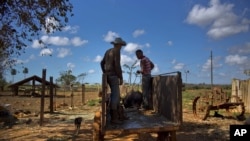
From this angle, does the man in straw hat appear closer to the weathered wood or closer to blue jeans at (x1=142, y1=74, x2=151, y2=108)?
the weathered wood

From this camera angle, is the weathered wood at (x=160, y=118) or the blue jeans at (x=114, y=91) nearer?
the weathered wood at (x=160, y=118)

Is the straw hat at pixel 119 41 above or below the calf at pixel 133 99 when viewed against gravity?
above

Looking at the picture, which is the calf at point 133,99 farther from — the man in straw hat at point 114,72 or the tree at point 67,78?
the tree at point 67,78

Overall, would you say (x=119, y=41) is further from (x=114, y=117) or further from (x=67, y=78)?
(x=67, y=78)

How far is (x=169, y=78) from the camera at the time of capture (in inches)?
286

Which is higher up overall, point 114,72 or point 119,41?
point 119,41

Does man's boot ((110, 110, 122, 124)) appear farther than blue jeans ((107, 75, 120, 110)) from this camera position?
No

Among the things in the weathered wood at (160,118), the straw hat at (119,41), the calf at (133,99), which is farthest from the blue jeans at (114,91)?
the calf at (133,99)

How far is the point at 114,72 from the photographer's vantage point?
738 centimetres

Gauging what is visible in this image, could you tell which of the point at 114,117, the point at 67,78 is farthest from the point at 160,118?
the point at 67,78

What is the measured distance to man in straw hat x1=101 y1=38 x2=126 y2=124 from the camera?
7.07 m

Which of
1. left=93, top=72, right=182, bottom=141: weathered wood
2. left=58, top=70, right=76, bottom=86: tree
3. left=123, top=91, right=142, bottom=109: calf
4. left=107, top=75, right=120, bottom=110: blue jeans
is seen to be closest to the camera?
left=93, top=72, right=182, bottom=141: weathered wood

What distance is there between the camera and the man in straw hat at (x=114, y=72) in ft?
23.2

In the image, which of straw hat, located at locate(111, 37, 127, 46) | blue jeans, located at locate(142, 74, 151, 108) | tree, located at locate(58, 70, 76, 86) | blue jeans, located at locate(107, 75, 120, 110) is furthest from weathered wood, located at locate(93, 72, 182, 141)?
tree, located at locate(58, 70, 76, 86)
